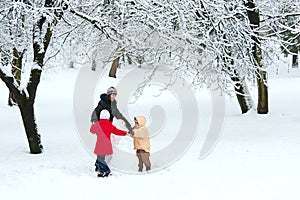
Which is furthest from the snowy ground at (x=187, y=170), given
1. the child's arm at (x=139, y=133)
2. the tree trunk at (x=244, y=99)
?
the tree trunk at (x=244, y=99)

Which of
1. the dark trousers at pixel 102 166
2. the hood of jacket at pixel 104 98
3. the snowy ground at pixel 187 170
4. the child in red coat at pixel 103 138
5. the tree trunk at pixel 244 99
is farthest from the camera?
the tree trunk at pixel 244 99

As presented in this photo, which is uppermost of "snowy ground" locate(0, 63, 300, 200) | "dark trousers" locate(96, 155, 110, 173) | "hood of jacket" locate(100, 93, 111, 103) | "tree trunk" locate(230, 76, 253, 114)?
"hood of jacket" locate(100, 93, 111, 103)

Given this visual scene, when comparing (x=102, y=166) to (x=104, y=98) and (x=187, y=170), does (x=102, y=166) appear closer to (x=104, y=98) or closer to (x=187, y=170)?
(x=104, y=98)

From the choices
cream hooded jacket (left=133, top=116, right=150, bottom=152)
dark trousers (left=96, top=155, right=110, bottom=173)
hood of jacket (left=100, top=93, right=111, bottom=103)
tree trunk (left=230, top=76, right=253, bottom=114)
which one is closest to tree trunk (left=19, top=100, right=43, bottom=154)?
hood of jacket (left=100, top=93, right=111, bottom=103)

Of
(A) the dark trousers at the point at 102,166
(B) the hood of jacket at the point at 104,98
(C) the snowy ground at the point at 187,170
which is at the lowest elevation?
A: (C) the snowy ground at the point at 187,170

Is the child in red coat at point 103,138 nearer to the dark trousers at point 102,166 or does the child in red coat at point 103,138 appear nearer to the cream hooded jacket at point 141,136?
the dark trousers at point 102,166

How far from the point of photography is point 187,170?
26.9 feet

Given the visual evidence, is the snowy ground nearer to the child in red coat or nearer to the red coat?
the child in red coat

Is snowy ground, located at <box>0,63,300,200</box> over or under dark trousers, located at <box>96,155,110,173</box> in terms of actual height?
under

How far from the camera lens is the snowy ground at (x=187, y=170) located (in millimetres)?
6809

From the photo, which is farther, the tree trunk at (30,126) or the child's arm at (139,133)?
the tree trunk at (30,126)

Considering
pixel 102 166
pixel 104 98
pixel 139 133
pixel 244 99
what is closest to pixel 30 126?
pixel 104 98

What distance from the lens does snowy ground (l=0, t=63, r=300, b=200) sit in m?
6.81

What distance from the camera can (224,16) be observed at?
1062 centimetres
